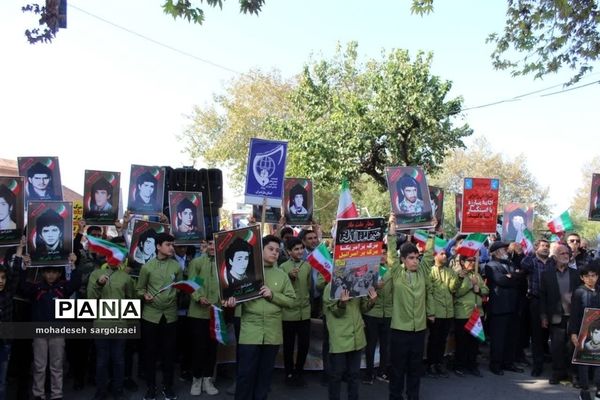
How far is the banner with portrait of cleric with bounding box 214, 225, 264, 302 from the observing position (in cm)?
564

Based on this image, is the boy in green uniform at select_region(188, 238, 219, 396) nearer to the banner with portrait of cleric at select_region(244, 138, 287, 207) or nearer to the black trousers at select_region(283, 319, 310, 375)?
the black trousers at select_region(283, 319, 310, 375)

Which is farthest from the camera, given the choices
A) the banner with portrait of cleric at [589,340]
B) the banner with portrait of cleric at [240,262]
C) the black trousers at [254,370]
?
the banner with portrait of cleric at [589,340]

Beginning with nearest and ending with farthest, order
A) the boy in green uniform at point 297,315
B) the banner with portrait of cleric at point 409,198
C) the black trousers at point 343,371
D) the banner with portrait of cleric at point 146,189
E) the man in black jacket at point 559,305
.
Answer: the black trousers at point 343,371
the boy in green uniform at point 297,315
the banner with portrait of cleric at point 409,198
the man in black jacket at point 559,305
the banner with portrait of cleric at point 146,189

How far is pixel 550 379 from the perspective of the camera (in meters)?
8.03

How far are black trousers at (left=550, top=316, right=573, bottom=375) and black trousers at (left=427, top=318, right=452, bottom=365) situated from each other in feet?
A: 4.79

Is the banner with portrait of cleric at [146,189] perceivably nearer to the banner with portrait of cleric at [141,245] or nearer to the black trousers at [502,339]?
the banner with portrait of cleric at [141,245]

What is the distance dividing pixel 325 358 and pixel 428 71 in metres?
15.7

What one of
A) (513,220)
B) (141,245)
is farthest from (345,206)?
(513,220)

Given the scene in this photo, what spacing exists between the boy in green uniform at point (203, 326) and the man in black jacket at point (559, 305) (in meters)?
4.65

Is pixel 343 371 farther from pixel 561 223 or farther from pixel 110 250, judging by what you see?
pixel 561 223

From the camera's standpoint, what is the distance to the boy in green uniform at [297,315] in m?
7.32

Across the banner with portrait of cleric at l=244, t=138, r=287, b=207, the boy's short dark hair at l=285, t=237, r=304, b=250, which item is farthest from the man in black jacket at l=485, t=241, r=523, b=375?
the banner with portrait of cleric at l=244, t=138, r=287, b=207

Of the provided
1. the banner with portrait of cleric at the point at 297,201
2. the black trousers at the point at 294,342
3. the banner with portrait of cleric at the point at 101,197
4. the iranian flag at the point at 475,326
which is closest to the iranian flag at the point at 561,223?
the iranian flag at the point at 475,326

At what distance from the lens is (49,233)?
6645 millimetres
